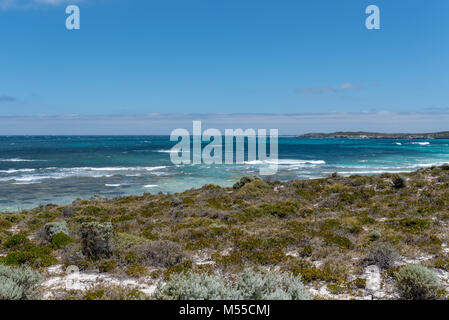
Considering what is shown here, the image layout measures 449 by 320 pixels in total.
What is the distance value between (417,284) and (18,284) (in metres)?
8.00

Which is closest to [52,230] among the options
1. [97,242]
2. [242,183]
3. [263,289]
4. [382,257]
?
[97,242]

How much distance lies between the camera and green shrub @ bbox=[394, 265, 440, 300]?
5781 millimetres

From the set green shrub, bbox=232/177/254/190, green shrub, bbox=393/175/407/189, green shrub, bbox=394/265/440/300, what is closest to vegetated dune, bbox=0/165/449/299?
green shrub, bbox=394/265/440/300

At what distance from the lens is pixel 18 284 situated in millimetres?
5777

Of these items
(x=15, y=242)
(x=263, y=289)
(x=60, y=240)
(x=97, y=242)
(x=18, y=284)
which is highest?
(x=263, y=289)

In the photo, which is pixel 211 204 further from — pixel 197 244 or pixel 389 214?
pixel 389 214

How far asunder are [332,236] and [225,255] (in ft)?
Answer: 13.2

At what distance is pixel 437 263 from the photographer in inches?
297

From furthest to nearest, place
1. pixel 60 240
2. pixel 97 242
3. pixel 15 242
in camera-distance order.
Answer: pixel 15 242
pixel 60 240
pixel 97 242

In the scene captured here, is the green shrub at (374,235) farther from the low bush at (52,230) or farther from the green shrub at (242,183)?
the green shrub at (242,183)

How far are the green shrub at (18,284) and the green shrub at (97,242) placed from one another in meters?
2.50

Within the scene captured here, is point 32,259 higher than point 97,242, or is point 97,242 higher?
point 97,242

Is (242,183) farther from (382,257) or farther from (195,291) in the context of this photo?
(195,291)
